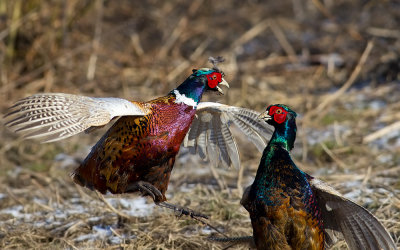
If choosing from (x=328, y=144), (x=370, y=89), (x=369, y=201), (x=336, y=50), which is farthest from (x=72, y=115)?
(x=336, y=50)

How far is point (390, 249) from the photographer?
10.1 ft

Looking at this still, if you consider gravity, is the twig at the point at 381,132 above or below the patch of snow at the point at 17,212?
above

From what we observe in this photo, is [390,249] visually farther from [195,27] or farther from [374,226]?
[195,27]

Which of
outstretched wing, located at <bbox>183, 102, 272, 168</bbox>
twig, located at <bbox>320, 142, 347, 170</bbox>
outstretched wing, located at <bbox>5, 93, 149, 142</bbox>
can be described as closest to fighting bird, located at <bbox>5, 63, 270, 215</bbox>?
outstretched wing, located at <bbox>5, 93, 149, 142</bbox>

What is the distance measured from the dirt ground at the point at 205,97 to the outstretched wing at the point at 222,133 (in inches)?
13.6

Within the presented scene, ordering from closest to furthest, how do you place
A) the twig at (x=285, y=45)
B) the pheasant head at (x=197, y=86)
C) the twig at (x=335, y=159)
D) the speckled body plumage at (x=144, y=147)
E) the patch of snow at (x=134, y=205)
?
the speckled body plumage at (x=144, y=147)
the pheasant head at (x=197, y=86)
the patch of snow at (x=134, y=205)
the twig at (x=335, y=159)
the twig at (x=285, y=45)

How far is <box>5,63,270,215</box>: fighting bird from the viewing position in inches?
131

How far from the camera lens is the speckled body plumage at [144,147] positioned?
363cm

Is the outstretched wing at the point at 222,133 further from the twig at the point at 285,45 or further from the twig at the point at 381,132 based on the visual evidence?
the twig at the point at 285,45

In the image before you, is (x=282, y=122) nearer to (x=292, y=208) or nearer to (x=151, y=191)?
(x=292, y=208)

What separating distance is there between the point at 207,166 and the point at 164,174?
174cm

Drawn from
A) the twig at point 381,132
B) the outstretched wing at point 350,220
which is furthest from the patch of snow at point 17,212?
the twig at point 381,132

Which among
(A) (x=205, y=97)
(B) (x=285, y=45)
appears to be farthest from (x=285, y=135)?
(B) (x=285, y=45)

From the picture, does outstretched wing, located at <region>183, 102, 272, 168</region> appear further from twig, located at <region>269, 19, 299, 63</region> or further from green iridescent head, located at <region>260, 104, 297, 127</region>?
twig, located at <region>269, 19, 299, 63</region>
